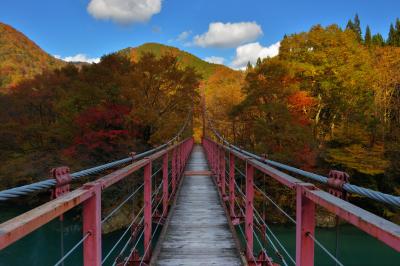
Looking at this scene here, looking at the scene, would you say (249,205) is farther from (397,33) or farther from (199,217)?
(397,33)

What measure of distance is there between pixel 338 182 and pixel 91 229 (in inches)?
42.8

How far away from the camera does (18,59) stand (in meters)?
37.8

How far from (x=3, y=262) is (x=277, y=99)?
13104 mm

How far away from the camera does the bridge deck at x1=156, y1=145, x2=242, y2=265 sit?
9.14 feet

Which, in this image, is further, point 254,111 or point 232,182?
point 254,111

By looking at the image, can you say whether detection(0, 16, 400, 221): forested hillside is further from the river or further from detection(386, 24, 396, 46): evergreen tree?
detection(386, 24, 396, 46): evergreen tree

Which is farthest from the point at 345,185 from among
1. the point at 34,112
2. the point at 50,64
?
the point at 50,64

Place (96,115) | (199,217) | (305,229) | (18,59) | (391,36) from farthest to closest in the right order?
(18,59) < (391,36) < (96,115) < (199,217) < (305,229)

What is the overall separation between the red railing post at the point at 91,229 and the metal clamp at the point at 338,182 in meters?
1.03

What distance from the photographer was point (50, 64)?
136 ft

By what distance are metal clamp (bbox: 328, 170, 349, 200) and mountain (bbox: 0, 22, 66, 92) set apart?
32.5 meters

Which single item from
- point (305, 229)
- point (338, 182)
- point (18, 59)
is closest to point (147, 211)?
point (305, 229)

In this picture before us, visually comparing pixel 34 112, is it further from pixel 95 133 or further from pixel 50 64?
pixel 50 64

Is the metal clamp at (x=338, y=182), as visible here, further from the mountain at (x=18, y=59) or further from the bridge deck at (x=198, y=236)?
the mountain at (x=18, y=59)
